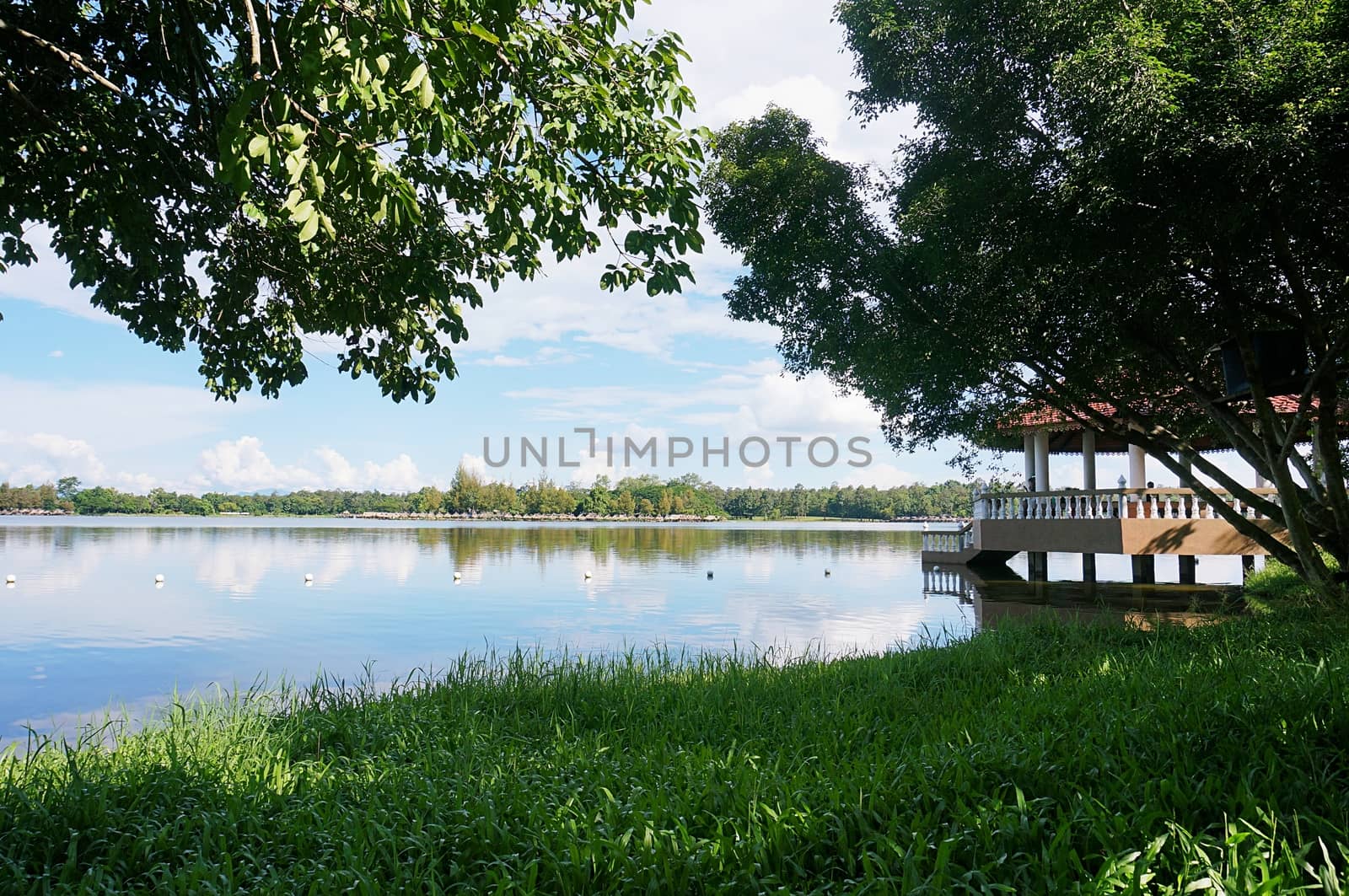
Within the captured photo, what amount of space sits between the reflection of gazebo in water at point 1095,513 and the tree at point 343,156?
7992 millimetres

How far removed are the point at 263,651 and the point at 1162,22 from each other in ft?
34.1

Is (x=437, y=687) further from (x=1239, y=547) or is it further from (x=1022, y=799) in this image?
(x=1239, y=547)

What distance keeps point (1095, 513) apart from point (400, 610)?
458 inches

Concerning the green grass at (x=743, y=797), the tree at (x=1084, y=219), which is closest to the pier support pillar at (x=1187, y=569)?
the tree at (x=1084, y=219)

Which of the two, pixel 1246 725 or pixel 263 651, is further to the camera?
pixel 263 651

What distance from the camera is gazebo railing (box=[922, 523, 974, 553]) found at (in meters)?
21.0

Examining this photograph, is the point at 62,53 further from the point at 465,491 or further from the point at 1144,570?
the point at 465,491

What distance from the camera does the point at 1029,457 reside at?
1841 centimetres

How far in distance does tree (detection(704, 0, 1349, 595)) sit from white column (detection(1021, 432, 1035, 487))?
26.6ft

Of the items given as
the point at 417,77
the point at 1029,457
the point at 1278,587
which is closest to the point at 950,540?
the point at 1029,457

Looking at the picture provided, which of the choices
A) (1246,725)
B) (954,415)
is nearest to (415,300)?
(1246,725)

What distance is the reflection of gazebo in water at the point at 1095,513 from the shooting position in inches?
566

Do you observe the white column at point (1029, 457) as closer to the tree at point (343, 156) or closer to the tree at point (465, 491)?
the tree at point (343, 156)

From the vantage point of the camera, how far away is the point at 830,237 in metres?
8.67
